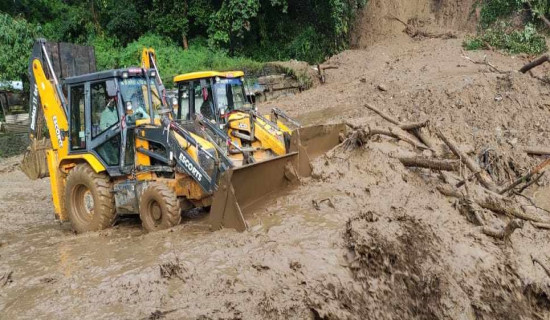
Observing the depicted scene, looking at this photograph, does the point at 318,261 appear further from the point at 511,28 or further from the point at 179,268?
the point at 511,28

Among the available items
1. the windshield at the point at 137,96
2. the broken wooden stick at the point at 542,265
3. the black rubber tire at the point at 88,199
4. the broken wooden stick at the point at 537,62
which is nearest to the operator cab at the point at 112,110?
the windshield at the point at 137,96

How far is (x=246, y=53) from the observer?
23.1 meters

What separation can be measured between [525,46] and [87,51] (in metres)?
13.1

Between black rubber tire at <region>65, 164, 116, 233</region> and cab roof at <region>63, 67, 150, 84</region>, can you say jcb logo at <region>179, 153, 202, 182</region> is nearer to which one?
black rubber tire at <region>65, 164, 116, 233</region>

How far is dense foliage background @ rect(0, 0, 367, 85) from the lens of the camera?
19844mm

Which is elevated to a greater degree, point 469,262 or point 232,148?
point 232,148

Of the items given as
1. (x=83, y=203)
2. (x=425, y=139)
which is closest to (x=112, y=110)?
(x=83, y=203)

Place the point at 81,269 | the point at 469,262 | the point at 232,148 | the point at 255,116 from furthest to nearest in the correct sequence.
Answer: the point at 255,116 → the point at 232,148 → the point at 81,269 → the point at 469,262

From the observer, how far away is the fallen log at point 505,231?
5684 mm

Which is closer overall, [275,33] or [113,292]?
[113,292]

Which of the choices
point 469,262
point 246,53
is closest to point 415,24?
point 246,53

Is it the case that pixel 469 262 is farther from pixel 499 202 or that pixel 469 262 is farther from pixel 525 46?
A: pixel 525 46

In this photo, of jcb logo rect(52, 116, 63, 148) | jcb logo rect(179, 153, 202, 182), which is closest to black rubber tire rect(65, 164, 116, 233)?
jcb logo rect(52, 116, 63, 148)

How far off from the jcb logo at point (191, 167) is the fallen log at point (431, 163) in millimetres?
3521
